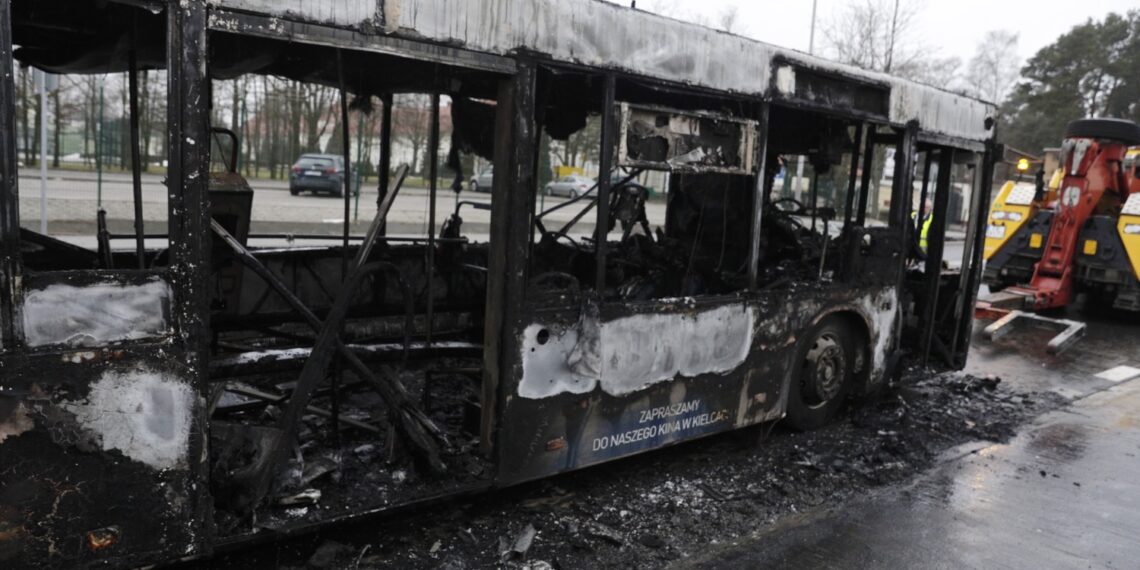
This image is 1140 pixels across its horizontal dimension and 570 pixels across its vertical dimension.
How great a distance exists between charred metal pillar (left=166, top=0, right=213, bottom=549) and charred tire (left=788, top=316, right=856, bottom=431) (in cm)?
377

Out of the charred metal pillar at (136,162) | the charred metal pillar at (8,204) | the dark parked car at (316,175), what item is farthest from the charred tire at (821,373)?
the dark parked car at (316,175)

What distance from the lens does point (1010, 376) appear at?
8.04m

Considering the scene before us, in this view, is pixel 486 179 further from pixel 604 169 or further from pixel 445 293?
pixel 604 169

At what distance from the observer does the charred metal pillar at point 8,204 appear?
235cm

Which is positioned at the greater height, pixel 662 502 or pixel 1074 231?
pixel 1074 231

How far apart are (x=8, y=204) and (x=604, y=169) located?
250 centimetres

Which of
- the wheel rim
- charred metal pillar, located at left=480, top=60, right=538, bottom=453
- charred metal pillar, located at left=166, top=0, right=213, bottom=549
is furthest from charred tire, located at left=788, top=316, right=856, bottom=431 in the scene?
charred metal pillar, located at left=166, top=0, right=213, bottom=549

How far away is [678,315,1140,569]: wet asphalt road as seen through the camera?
392 cm

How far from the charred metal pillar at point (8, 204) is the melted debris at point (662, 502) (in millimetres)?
1444

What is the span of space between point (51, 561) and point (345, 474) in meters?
1.31

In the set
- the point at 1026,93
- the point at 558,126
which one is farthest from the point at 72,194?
the point at 1026,93

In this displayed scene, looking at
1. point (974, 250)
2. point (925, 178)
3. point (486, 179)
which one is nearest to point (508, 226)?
point (486, 179)

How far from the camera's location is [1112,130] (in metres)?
11.0

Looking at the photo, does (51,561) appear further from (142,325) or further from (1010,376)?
(1010,376)
